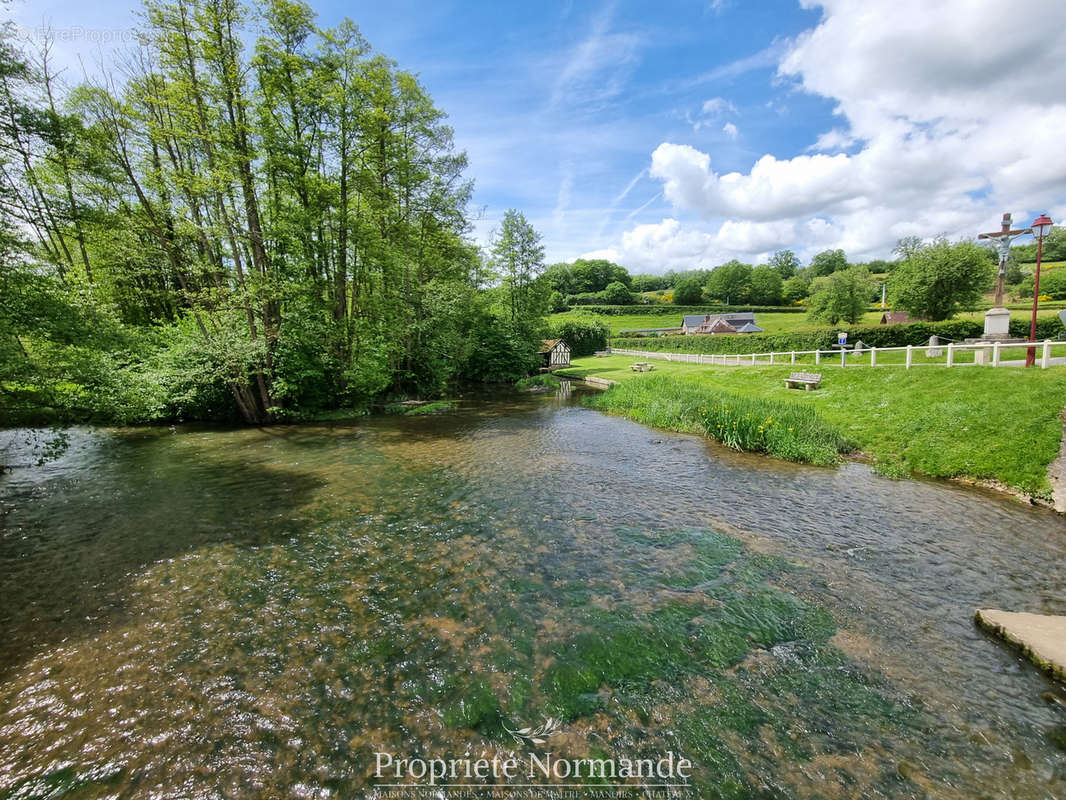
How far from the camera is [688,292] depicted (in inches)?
5842

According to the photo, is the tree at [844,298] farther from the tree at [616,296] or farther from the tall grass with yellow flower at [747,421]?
the tree at [616,296]

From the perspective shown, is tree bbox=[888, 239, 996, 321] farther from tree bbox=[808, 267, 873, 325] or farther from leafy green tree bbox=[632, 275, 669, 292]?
leafy green tree bbox=[632, 275, 669, 292]

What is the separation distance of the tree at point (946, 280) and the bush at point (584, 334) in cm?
3585

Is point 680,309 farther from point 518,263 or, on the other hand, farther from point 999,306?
point 999,306

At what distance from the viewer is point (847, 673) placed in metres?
4.41

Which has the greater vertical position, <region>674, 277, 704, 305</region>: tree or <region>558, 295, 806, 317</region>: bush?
<region>674, 277, 704, 305</region>: tree

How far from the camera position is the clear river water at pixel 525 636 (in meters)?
3.54

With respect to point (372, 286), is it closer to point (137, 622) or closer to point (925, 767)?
point (137, 622)

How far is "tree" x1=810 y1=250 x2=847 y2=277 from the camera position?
148 metres

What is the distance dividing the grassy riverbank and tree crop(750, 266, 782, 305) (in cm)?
13542

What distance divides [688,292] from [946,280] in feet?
384

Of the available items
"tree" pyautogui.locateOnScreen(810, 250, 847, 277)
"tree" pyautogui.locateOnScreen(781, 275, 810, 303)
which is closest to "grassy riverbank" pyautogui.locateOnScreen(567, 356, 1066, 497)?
"tree" pyautogui.locateOnScreen(781, 275, 810, 303)

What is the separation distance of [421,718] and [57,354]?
11928 millimetres

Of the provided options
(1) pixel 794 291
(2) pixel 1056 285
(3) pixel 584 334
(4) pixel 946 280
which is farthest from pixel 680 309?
(4) pixel 946 280
